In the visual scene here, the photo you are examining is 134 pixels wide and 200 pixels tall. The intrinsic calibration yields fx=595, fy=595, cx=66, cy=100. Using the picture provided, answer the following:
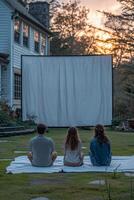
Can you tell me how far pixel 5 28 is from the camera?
1341 inches

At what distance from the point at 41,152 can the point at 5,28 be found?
22.1m

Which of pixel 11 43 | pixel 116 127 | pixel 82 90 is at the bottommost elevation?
pixel 116 127

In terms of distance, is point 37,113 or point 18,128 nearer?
point 18,128

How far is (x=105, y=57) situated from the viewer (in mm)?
34594

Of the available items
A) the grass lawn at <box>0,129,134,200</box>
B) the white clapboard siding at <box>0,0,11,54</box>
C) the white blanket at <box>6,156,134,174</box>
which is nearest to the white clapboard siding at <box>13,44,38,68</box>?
the white clapboard siding at <box>0,0,11,54</box>

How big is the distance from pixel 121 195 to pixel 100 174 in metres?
2.87

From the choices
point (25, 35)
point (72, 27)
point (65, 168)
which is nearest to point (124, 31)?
point (65, 168)

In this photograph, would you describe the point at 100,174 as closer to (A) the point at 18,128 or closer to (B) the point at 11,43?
(A) the point at 18,128

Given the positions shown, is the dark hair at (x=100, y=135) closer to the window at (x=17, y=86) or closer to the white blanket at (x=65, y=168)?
the white blanket at (x=65, y=168)

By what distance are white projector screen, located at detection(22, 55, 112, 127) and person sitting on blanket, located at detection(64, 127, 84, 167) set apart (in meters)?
20.9

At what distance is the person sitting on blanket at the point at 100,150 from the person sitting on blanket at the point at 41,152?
893 millimetres

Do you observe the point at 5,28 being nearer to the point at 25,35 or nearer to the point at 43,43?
the point at 25,35

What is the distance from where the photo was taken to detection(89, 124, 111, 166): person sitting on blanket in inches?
504

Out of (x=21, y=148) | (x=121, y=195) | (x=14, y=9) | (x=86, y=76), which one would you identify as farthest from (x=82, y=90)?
(x=121, y=195)
